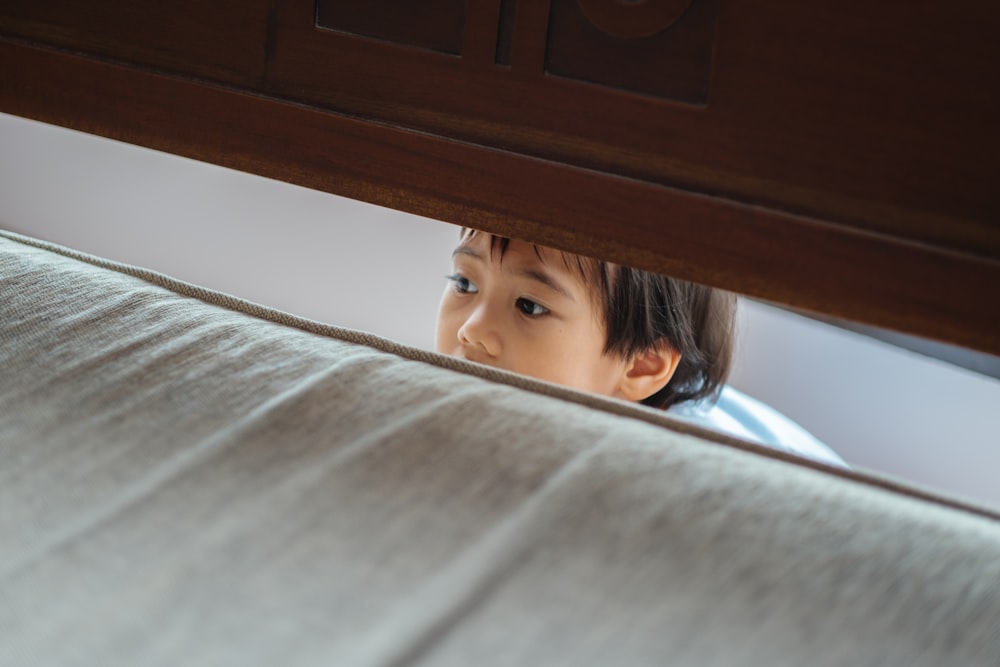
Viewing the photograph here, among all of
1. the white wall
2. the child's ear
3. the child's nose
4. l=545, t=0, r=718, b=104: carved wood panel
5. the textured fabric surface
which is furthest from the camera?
the white wall

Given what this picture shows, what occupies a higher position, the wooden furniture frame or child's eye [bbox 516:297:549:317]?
the wooden furniture frame

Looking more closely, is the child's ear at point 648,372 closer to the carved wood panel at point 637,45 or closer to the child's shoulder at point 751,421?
the child's shoulder at point 751,421

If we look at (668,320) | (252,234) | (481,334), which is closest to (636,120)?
(481,334)

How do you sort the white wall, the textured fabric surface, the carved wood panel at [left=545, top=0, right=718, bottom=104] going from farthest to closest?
the white wall → the carved wood panel at [left=545, top=0, right=718, bottom=104] → the textured fabric surface

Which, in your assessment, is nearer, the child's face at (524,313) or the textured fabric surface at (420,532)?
the textured fabric surface at (420,532)

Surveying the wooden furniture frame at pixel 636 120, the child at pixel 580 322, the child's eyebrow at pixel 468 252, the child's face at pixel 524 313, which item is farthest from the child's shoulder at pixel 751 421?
the wooden furniture frame at pixel 636 120

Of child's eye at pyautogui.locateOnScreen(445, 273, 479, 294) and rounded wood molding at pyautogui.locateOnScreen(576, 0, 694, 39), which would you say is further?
child's eye at pyautogui.locateOnScreen(445, 273, 479, 294)

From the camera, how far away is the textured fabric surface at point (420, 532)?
0.24 meters

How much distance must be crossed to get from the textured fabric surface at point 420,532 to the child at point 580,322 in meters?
0.58

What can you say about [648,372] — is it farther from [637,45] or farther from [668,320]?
[637,45]

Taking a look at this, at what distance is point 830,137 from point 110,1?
35cm

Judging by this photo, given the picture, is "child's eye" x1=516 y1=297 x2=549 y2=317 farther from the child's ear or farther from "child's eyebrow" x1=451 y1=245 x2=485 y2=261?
the child's ear

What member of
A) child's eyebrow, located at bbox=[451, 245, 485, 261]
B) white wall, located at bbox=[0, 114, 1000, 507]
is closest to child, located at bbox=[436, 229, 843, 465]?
child's eyebrow, located at bbox=[451, 245, 485, 261]

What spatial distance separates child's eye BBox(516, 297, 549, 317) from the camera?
3.12ft
